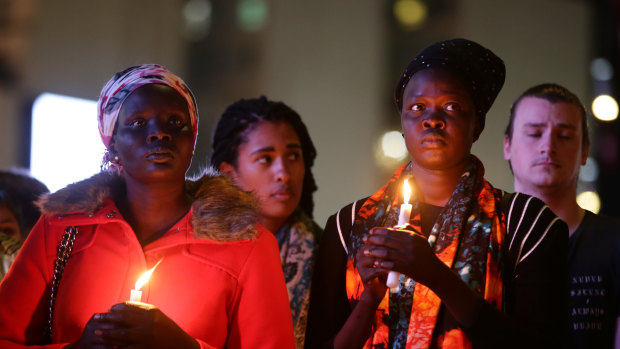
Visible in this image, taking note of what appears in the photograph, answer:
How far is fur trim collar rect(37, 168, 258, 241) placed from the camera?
2.21 m

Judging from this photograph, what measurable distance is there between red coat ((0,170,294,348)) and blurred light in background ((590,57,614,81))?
18.8 ft

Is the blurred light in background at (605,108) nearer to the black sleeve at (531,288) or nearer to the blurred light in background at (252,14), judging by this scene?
the blurred light in background at (252,14)

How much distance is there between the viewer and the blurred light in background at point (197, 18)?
9.49 metres

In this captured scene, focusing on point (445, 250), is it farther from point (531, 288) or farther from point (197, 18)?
point (197, 18)

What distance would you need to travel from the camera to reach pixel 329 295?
7.69 feet

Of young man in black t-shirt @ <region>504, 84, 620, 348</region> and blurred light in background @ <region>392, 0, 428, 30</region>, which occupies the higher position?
blurred light in background @ <region>392, 0, 428, 30</region>

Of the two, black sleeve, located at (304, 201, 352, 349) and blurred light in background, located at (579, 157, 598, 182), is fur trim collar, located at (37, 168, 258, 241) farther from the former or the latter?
blurred light in background, located at (579, 157, 598, 182)

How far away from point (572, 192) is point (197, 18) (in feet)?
24.9

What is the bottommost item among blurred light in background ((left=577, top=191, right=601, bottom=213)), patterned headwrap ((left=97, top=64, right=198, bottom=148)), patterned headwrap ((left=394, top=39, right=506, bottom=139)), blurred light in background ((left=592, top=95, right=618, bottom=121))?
patterned headwrap ((left=97, top=64, right=198, bottom=148))

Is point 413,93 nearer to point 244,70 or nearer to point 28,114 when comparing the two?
point 28,114

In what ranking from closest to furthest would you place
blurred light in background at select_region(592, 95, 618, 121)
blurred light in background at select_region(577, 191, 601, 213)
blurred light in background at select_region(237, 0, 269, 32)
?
1. blurred light in background at select_region(592, 95, 618, 121)
2. blurred light in background at select_region(577, 191, 601, 213)
3. blurred light in background at select_region(237, 0, 269, 32)

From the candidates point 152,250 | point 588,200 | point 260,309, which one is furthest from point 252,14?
point 260,309

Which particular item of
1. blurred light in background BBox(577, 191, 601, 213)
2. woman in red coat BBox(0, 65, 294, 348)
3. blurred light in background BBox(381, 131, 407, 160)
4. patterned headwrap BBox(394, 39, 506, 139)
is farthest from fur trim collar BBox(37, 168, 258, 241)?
blurred light in background BBox(381, 131, 407, 160)

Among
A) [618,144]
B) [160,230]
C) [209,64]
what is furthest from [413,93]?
[209,64]
